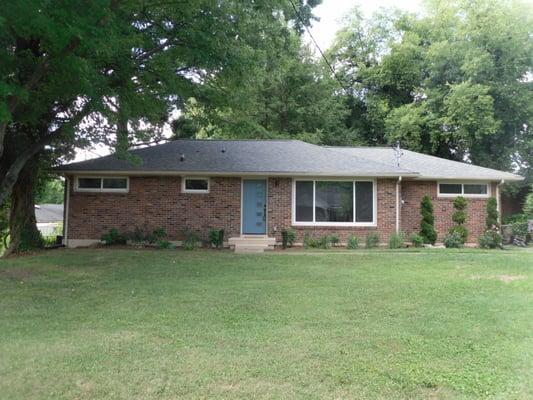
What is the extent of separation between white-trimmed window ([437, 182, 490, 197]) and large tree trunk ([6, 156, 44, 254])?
13.7m

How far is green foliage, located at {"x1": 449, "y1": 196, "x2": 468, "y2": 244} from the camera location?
15.0 meters

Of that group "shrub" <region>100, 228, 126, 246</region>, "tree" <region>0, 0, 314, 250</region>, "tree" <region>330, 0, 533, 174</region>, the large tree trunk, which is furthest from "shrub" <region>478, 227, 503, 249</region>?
the large tree trunk

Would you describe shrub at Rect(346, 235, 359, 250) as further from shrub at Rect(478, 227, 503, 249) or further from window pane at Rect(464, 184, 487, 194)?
window pane at Rect(464, 184, 487, 194)

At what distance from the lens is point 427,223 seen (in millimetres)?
14859

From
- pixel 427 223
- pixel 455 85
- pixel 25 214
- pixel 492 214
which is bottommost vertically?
pixel 427 223

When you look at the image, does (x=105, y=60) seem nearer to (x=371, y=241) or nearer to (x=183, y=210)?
(x=183, y=210)

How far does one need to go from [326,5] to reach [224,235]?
7.81 meters

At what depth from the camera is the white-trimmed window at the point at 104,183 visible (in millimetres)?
14594

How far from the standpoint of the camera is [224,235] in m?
14.5

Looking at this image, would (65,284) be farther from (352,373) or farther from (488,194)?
(488,194)

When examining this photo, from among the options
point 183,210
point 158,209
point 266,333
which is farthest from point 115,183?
point 266,333

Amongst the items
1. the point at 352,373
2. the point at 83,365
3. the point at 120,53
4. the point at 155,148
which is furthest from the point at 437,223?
the point at 83,365

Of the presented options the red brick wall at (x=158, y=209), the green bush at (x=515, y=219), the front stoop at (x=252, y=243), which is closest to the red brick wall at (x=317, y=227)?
the front stoop at (x=252, y=243)

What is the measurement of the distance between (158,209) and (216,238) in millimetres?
2335
